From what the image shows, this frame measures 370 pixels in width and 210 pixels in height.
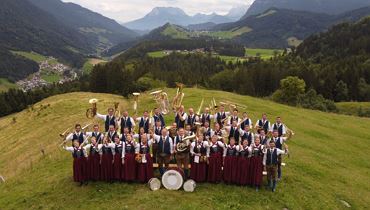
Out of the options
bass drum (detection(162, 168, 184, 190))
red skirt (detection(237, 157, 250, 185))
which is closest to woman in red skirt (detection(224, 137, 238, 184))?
red skirt (detection(237, 157, 250, 185))

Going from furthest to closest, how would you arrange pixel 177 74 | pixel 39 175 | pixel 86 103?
1. pixel 177 74
2. pixel 86 103
3. pixel 39 175

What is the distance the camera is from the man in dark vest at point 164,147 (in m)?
19.0

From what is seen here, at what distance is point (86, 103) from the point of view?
53594 millimetres

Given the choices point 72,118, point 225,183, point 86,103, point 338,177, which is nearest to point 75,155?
point 225,183

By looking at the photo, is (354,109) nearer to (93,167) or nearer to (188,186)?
(188,186)

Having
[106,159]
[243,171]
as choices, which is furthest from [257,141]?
[106,159]

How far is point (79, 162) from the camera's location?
19219 mm

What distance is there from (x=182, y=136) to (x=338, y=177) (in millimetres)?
12180

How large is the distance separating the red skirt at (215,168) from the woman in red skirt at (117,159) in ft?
15.1

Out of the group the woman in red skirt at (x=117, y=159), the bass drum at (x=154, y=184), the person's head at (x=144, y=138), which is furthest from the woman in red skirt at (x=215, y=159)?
the woman in red skirt at (x=117, y=159)

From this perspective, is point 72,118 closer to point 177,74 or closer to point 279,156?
point 279,156

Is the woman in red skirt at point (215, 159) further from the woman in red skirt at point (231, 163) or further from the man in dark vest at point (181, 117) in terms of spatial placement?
the man in dark vest at point (181, 117)

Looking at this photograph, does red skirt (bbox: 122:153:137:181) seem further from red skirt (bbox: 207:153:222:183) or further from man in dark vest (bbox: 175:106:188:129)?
man in dark vest (bbox: 175:106:188:129)

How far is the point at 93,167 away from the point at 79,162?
76 centimetres
